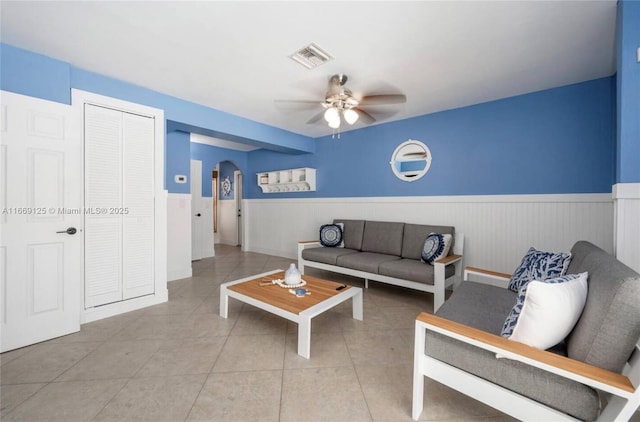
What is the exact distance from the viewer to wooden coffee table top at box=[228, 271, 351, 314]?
212 centimetres

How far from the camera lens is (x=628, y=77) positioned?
5.06 ft

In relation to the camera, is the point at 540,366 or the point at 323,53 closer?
the point at 540,366

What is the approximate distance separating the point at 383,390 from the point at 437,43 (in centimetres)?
255

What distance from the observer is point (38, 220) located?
2.12 metres

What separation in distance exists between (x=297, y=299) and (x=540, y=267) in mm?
1914

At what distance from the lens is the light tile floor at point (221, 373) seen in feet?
4.76

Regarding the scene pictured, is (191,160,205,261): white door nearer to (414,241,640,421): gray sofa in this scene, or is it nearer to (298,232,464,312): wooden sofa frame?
(298,232,464,312): wooden sofa frame

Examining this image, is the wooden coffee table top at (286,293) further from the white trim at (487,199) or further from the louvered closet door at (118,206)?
the white trim at (487,199)

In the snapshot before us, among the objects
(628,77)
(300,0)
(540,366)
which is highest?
(300,0)

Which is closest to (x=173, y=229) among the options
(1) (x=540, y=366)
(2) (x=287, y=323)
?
(2) (x=287, y=323)

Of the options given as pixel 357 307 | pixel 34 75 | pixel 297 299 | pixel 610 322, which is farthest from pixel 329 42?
pixel 34 75

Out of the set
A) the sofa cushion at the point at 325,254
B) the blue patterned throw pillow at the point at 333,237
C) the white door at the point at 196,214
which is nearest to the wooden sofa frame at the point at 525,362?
the sofa cushion at the point at 325,254

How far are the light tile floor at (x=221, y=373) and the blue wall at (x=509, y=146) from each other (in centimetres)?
196

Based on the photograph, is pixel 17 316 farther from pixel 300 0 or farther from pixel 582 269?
pixel 582 269
